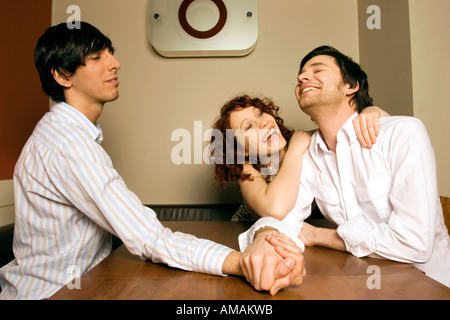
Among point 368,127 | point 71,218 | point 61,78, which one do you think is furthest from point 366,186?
point 61,78

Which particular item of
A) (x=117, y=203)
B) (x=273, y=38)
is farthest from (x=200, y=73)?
(x=117, y=203)

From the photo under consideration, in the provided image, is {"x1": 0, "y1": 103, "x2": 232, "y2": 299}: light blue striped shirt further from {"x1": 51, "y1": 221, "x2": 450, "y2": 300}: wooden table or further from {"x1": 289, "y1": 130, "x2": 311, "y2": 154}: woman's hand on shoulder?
{"x1": 289, "y1": 130, "x2": 311, "y2": 154}: woman's hand on shoulder

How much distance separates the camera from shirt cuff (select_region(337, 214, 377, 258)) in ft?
3.05

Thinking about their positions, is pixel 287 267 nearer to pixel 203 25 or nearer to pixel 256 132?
pixel 256 132

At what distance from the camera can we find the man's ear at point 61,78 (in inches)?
47.6

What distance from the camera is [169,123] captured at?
228 cm

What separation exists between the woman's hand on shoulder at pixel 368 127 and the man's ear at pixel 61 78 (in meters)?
1.16

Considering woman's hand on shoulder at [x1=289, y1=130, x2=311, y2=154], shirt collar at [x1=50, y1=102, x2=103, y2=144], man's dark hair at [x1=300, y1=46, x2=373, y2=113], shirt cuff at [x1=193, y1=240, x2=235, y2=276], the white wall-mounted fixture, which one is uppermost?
the white wall-mounted fixture

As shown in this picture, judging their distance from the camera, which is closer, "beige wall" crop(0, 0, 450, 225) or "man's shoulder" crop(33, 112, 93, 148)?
"man's shoulder" crop(33, 112, 93, 148)

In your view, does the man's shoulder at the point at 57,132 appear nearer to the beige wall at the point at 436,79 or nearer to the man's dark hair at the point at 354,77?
the man's dark hair at the point at 354,77

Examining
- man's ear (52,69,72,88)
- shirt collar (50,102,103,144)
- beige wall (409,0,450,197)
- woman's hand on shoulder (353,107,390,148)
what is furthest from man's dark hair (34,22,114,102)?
beige wall (409,0,450,197)

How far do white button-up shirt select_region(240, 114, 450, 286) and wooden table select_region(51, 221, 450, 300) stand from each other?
0.08 metres

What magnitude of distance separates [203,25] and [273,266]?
6.39ft
